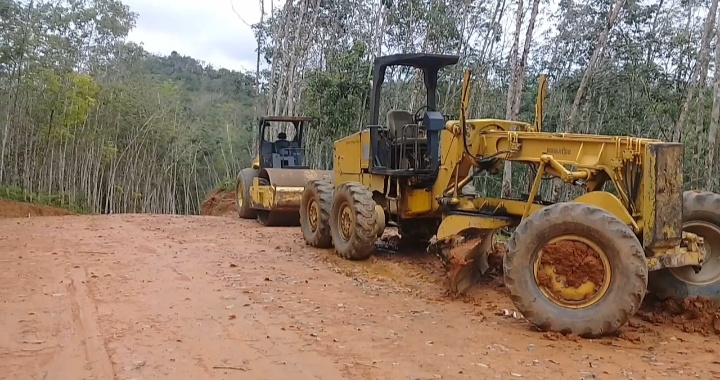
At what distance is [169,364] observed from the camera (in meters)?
4.32

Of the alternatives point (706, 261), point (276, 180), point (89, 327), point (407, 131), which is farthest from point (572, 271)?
point (276, 180)

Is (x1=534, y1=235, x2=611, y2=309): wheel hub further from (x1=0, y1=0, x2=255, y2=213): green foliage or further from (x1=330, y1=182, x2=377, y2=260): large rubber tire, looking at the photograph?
(x1=0, y1=0, x2=255, y2=213): green foliage

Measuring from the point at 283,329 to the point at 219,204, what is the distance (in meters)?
15.9

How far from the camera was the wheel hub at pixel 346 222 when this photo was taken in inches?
337

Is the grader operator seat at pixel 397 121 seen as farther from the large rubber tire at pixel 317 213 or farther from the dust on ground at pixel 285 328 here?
the dust on ground at pixel 285 328

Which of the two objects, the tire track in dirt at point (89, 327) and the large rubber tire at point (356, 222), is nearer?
the tire track in dirt at point (89, 327)

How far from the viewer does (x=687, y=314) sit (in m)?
5.54

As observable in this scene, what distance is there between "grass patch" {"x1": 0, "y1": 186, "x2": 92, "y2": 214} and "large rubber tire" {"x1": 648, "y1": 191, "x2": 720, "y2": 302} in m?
21.8

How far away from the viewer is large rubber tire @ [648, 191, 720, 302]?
5.81 meters

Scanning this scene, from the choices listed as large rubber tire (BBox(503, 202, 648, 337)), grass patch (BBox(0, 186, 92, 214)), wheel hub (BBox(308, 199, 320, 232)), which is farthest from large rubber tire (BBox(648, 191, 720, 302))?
grass patch (BBox(0, 186, 92, 214))

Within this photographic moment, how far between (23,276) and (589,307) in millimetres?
5812

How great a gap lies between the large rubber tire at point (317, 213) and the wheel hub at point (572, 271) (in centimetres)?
435

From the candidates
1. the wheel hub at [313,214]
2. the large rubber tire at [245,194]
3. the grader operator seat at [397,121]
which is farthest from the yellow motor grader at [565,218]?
the large rubber tire at [245,194]

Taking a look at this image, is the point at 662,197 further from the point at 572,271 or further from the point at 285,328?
the point at 285,328
